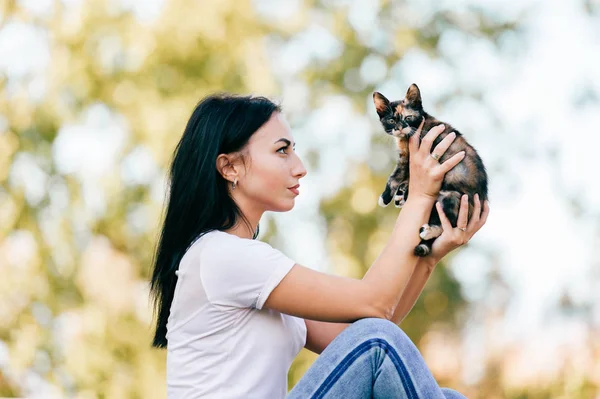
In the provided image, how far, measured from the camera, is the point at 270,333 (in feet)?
5.12

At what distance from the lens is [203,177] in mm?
1646

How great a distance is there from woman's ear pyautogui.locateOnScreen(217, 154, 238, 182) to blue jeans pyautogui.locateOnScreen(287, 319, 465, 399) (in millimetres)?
460

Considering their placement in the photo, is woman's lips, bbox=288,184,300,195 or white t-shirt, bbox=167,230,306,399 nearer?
white t-shirt, bbox=167,230,306,399

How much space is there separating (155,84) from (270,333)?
430cm

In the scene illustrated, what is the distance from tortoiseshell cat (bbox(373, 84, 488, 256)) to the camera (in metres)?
1.68

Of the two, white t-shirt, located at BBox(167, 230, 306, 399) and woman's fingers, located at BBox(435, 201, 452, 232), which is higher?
woman's fingers, located at BBox(435, 201, 452, 232)

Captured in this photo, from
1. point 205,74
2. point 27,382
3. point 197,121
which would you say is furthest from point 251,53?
point 197,121

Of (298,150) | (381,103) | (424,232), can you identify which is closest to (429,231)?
(424,232)

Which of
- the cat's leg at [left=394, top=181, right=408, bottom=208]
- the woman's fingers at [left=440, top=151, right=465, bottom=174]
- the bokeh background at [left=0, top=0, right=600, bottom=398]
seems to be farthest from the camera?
the bokeh background at [left=0, top=0, right=600, bottom=398]

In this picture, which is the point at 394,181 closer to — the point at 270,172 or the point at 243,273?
the point at 270,172

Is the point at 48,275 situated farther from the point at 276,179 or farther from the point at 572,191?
the point at 276,179

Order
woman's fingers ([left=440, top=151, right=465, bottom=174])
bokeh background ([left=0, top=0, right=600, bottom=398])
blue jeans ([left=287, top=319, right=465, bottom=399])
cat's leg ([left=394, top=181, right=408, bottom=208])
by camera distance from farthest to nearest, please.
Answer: bokeh background ([left=0, top=0, right=600, bottom=398]) → cat's leg ([left=394, top=181, right=408, bottom=208]) → woman's fingers ([left=440, top=151, right=465, bottom=174]) → blue jeans ([left=287, top=319, right=465, bottom=399])

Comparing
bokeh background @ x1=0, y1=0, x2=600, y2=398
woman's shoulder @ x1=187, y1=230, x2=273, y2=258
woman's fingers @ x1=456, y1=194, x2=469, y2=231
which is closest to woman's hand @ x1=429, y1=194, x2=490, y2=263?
woman's fingers @ x1=456, y1=194, x2=469, y2=231

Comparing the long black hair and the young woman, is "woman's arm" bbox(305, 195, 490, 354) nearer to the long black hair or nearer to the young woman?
the young woman
